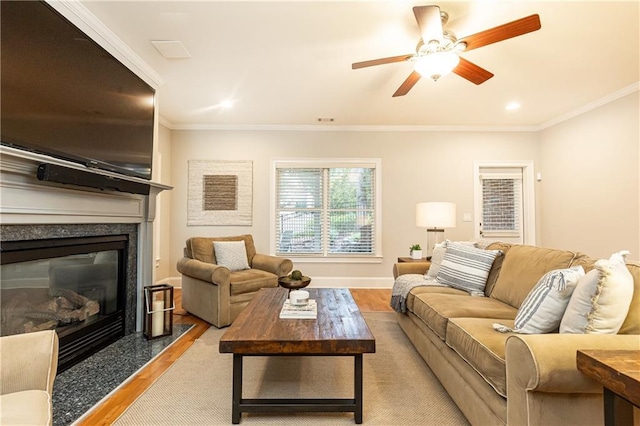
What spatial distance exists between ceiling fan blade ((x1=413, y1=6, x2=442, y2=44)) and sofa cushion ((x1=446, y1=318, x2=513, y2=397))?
6.07ft

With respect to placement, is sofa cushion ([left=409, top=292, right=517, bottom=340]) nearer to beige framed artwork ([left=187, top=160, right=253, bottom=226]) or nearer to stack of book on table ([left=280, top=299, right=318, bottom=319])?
stack of book on table ([left=280, top=299, right=318, bottom=319])

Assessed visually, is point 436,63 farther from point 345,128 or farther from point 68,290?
point 68,290

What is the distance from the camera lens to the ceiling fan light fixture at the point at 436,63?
2.19m

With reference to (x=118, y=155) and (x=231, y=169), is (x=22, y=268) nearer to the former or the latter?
(x=118, y=155)

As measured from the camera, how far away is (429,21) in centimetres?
202

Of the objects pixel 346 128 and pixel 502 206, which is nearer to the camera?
pixel 346 128

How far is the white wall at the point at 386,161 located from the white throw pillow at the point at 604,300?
363 centimetres

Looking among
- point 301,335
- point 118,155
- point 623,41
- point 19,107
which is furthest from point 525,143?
point 19,107

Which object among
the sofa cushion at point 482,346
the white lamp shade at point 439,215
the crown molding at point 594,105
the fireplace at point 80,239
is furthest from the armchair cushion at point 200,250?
the crown molding at point 594,105

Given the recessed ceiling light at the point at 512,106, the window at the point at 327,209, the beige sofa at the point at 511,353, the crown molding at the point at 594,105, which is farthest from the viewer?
the window at the point at 327,209

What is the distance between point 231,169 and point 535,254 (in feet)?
13.4

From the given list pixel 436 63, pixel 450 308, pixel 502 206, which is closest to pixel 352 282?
pixel 502 206

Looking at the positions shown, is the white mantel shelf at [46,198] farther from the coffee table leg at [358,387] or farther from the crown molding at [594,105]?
the crown molding at [594,105]

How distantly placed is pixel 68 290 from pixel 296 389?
1809mm
